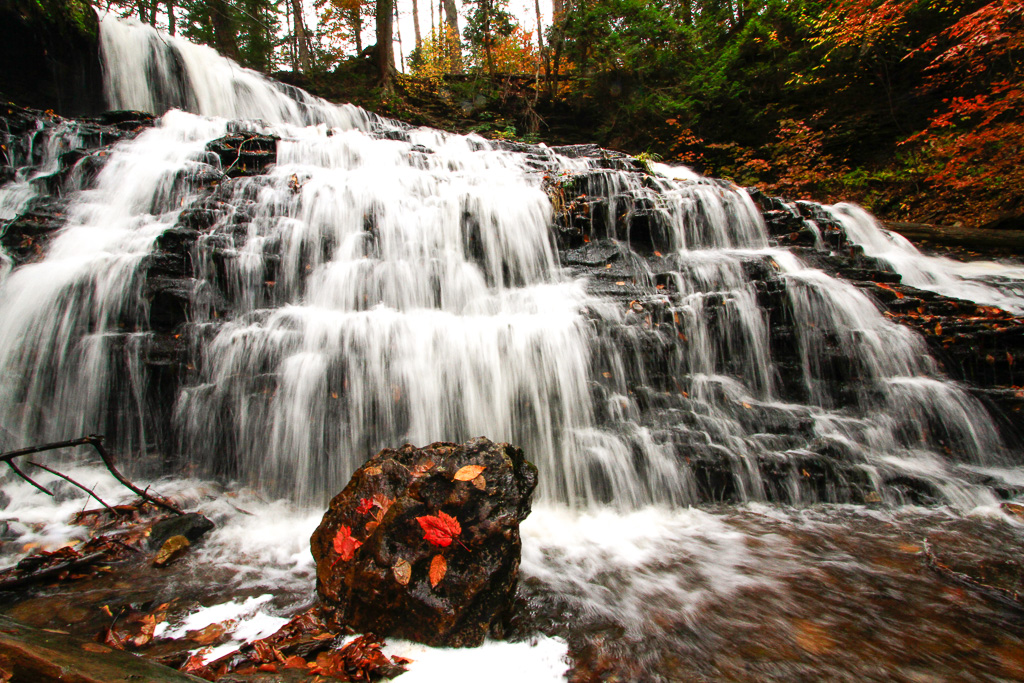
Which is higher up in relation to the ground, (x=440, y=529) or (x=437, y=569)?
(x=440, y=529)

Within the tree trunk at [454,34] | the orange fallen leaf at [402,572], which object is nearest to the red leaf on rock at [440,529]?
the orange fallen leaf at [402,572]

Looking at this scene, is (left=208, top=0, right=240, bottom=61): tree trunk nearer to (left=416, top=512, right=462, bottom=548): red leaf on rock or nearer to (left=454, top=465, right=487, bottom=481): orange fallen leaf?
(left=454, top=465, right=487, bottom=481): orange fallen leaf

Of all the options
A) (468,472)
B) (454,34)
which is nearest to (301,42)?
(454,34)

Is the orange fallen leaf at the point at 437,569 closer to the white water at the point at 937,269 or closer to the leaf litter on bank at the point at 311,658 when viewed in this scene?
the leaf litter on bank at the point at 311,658

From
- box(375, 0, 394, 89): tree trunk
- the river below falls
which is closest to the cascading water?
the river below falls

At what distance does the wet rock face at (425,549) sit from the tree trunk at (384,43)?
1639 cm

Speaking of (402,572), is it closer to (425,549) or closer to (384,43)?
(425,549)

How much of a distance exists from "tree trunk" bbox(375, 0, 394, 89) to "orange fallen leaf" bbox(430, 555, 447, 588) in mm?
16767

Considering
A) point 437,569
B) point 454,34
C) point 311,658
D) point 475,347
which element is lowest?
point 311,658

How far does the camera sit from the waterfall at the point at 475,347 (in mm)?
3820

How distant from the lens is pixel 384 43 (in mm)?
15055

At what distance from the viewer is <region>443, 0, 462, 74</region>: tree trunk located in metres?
17.3

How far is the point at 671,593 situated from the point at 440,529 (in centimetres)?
140

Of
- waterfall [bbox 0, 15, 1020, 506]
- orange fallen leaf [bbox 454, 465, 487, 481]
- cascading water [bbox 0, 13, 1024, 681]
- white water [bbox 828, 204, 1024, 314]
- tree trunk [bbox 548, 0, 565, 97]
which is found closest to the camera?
orange fallen leaf [bbox 454, 465, 487, 481]
